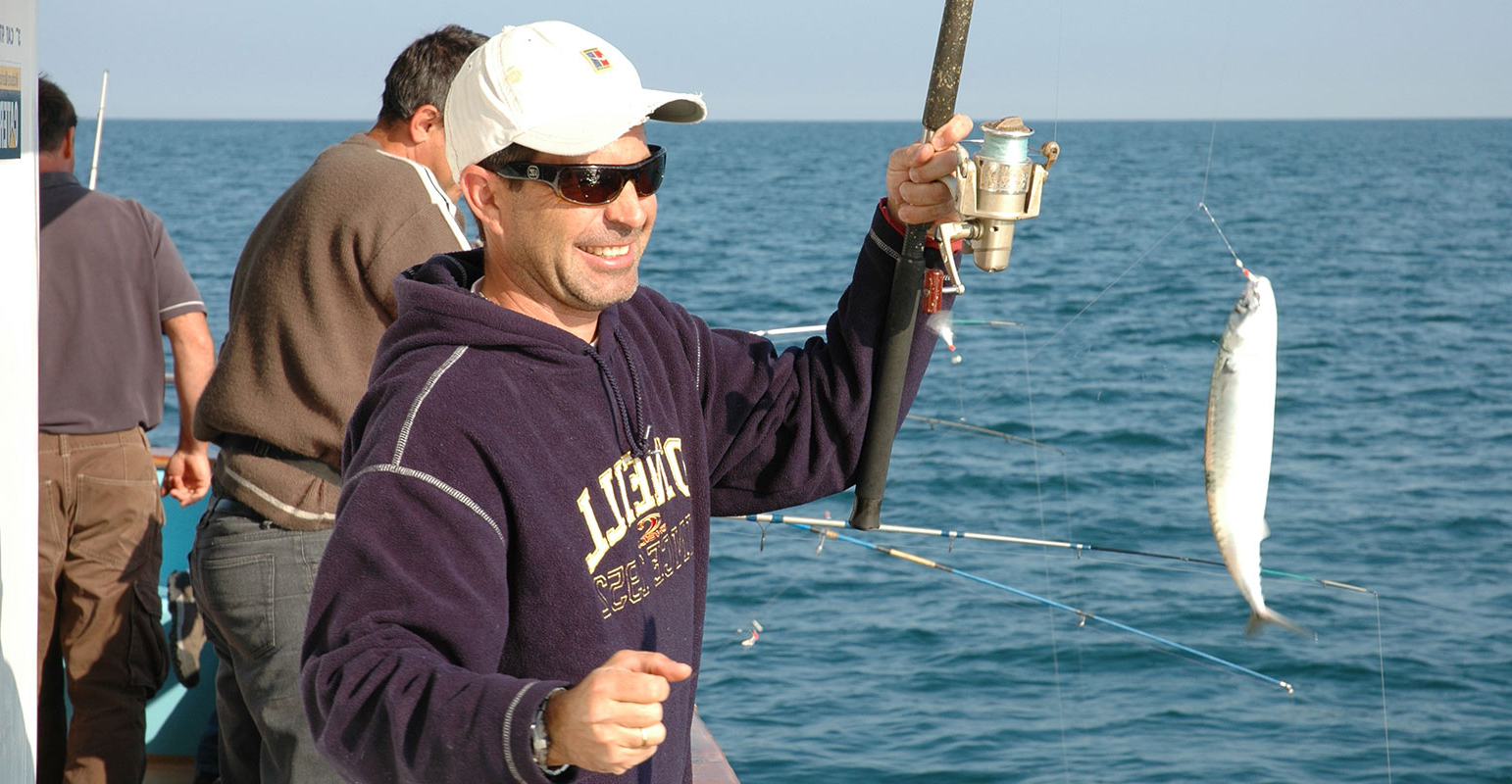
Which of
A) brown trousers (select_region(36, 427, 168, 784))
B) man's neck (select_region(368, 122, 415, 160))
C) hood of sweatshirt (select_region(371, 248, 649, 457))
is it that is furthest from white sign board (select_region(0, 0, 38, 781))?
brown trousers (select_region(36, 427, 168, 784))

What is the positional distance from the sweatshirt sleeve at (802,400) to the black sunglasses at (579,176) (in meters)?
0.49

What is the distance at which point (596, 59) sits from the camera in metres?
1.94

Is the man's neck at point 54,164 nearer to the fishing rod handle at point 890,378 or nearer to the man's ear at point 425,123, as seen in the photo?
the man's ear at point 425,123

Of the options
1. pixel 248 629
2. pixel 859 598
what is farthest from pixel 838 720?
pixel 248 629

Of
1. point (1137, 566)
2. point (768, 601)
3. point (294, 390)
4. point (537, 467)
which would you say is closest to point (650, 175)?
point (537, 467)

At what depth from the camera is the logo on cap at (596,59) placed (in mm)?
1907

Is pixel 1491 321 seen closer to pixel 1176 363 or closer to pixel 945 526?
pixel 1176 363

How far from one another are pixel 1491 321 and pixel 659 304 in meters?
24.3

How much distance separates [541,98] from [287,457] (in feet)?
4.55

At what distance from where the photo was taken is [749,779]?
7180 mm

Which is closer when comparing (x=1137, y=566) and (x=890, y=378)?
(x=890, y=378)

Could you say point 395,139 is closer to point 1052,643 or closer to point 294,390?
point 294,390

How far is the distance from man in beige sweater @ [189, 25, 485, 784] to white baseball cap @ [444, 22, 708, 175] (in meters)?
0.99

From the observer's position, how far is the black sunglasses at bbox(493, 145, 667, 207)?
1.88 metres
